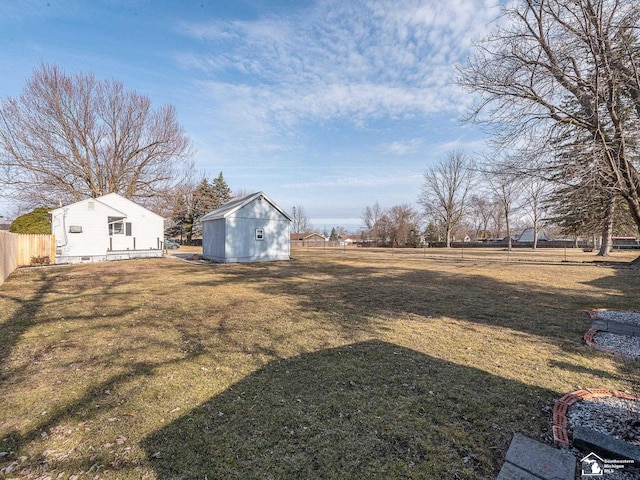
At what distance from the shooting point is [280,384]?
3420 mm

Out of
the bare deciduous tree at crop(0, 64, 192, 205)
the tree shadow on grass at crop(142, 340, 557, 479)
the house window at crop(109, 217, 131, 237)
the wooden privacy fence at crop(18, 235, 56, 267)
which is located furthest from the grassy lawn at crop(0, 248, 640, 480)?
the bare deciduous tree at crop(0, 64, 192, 205)

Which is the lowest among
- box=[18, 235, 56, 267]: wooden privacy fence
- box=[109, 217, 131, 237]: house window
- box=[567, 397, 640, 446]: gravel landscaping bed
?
box=[567, 397, 640, 446]: gravel landscaping bed

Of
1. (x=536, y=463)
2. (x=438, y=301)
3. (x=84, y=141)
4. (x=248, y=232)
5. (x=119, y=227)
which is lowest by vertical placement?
(x=438, y=301)

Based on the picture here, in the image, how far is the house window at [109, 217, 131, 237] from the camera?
1925cm

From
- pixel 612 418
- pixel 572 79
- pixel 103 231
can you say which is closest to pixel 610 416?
pixel 612 418

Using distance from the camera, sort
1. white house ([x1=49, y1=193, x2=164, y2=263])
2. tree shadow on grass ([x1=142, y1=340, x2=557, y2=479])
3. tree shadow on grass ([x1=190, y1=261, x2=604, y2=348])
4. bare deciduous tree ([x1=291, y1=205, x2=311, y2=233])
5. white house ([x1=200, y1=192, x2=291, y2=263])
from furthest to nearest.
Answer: bare deciduous tree ([x1=291, y1=205, x2=311, y2=233]) < white house ([x1=200, y1=192, x2=291, y2=263]) < white house ([x1=49, y1=193, x2=164, y2=263]) < tree shadow on grass ([x1=190, y1=261, x2=604, y2=348]) < tree shadow on grass ([x1=142, y1=340, x2=557, y2=479])

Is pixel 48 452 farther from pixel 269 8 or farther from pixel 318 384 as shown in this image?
pixel 269 8

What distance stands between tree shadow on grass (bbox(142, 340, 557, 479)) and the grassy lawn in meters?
0.02


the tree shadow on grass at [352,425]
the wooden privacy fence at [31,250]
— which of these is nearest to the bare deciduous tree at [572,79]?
the tree shadow on grass at [352,425]

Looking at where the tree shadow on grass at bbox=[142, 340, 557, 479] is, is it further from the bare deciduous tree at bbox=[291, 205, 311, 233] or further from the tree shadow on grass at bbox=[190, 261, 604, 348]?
Answer: the bare deciduous tree at bbox=[291, 205, 311, 233]

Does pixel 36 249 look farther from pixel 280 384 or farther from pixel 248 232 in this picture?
pixel 280 384

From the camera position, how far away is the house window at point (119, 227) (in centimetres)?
1925

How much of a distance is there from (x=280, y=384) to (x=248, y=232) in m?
15.2

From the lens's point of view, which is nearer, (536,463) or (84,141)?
(536,463)
